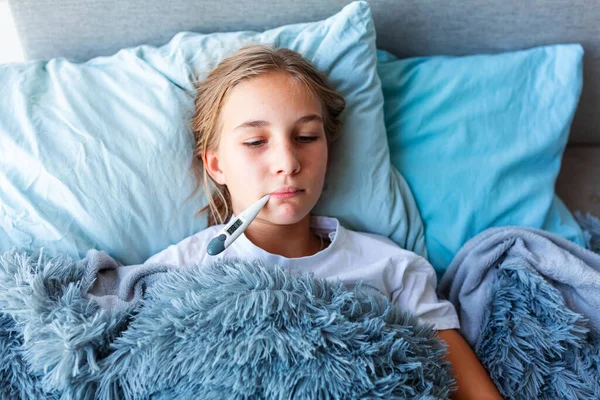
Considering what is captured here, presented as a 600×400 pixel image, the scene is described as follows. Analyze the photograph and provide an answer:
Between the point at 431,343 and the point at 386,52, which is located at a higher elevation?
the point at 386,52

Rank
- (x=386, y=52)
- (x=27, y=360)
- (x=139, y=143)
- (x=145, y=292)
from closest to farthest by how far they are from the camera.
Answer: (x=27, y=360) → (x=145, y=292) → (x=139, y=143) → (x=386, y=52)

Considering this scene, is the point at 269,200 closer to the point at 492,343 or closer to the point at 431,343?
the point at 431,343

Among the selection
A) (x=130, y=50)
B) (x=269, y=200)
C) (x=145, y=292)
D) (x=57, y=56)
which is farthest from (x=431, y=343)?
(x=57, y=56)

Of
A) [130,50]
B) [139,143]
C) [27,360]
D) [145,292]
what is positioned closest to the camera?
[27,360]

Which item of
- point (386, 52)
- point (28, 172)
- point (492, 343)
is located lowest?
point (492, 343)

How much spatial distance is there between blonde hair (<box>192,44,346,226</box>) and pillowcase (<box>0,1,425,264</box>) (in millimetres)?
23

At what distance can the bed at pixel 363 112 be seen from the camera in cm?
99

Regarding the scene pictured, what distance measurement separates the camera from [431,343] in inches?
32.8

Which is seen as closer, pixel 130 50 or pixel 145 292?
pixel 145 292

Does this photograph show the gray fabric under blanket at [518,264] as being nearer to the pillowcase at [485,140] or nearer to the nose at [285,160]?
the pillowcase at [485,140]

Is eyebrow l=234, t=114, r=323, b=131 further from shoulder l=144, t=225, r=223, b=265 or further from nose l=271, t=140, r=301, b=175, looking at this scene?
shoulder l=144, t=225, r=223, b=265

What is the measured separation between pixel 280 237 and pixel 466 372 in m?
0.42

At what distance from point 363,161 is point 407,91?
0.71 ft

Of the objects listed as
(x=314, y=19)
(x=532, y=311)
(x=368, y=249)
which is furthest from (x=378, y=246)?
(x=314, y=19)
